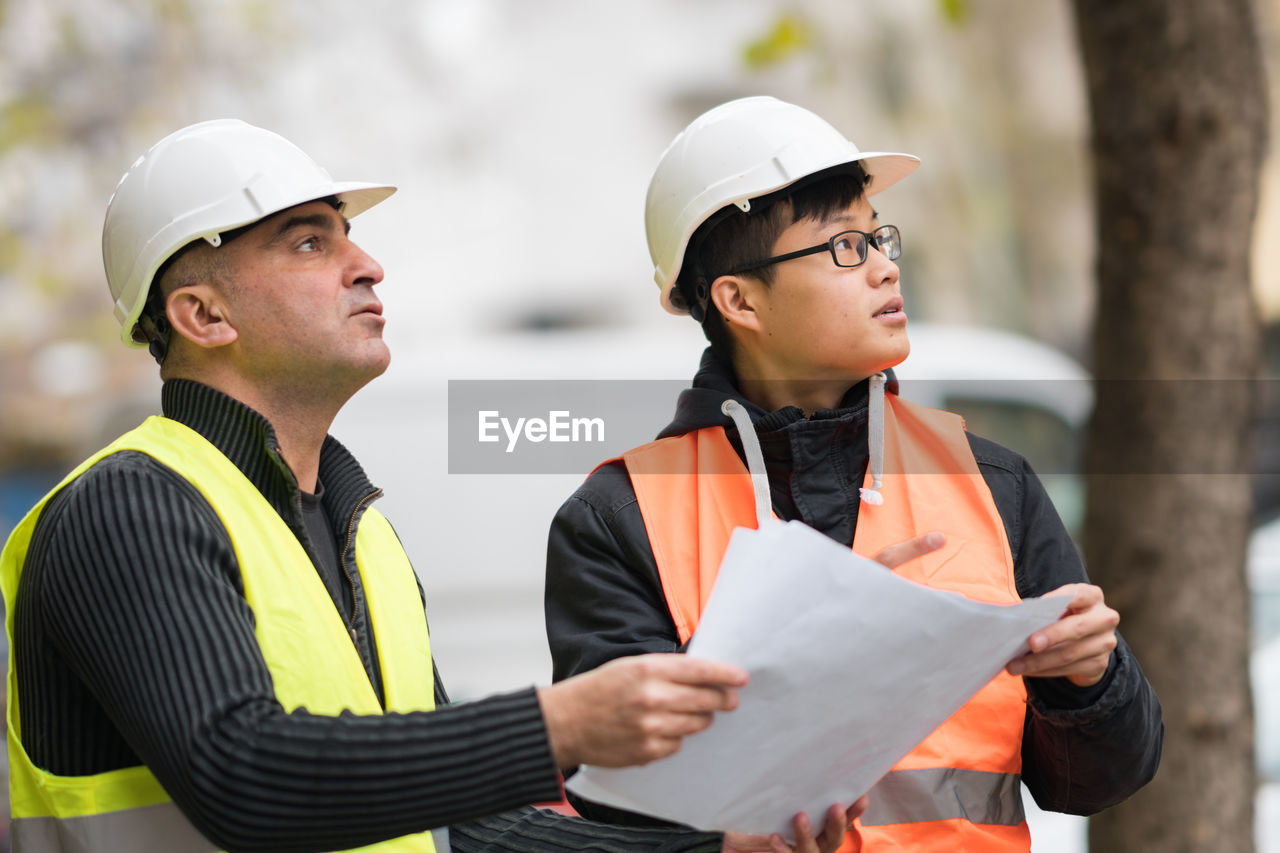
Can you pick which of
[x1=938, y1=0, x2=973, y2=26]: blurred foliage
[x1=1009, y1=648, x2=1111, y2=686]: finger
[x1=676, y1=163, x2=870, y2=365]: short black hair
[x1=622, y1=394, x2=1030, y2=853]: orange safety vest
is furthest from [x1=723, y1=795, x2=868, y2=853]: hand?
[x1=938, y1=0, x2=973, y2=26]: blurred foliage

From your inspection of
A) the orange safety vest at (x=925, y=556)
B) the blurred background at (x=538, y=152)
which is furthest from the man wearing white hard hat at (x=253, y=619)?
the blurred background at (x=538, y=152)

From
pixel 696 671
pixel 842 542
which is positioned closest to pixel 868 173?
pixel 842 542

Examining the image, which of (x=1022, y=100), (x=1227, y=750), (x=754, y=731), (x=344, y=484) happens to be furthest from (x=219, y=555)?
(x=1022, y=100)

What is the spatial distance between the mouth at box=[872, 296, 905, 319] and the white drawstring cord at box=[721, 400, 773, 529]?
303 millimetres

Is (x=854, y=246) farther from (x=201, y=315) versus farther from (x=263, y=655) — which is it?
(x=263, y=655)

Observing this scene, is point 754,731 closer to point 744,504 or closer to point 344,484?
point 744,504

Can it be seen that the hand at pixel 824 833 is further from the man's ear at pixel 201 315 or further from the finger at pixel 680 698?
the man's ear at pixel 201 315

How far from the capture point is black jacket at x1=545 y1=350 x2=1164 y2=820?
227cm

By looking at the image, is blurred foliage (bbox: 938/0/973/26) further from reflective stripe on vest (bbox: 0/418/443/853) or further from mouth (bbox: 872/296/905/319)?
reflective stripe on vest (bbox: 0/418/443/853)

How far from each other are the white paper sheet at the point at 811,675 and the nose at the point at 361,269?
108cm

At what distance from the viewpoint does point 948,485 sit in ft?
8.13

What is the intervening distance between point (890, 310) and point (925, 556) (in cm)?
47

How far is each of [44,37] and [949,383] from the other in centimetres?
706

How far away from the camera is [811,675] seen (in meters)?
1.81
